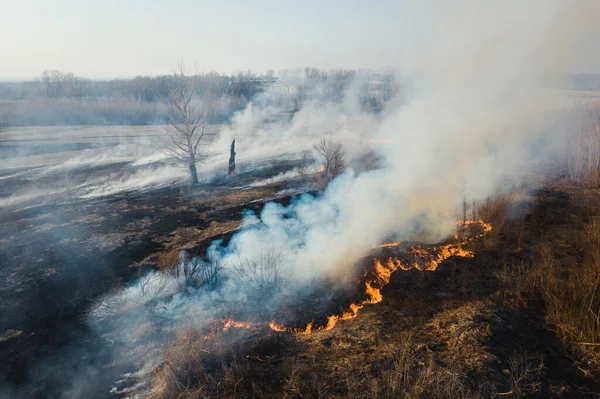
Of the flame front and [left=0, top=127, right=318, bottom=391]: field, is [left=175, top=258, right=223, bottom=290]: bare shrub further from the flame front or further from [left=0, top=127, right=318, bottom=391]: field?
[left=0, top=127, right=318, bottom=391]: field

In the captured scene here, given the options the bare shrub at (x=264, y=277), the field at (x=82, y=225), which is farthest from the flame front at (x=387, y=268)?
the field at (x=82, y=225)

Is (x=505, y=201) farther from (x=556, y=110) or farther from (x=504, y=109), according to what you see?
(x=556, y=110)

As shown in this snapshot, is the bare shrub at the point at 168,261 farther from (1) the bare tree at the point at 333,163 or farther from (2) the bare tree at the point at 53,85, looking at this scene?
(2) the bare tree at the point at 53,85

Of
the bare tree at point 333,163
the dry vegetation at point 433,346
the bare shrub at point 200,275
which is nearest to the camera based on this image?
the dry vegetation at point 433,346

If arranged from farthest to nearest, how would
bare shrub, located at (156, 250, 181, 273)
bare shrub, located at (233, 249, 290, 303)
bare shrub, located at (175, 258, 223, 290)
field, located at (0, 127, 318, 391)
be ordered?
1. bare shrub, located at (156, 250, 181, 273)
2. bare shrub, located at (175, 258, 223, 290)
3. bare shrub, located at (233, 249, 290, 303)
4. field, located at (0, 127, 318, 391)

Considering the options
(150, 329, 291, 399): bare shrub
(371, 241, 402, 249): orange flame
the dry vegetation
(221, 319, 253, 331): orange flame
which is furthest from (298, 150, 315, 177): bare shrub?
(150, 329, 291, 399): bare shrub

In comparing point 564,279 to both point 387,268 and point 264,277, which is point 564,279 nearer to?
point 387,268

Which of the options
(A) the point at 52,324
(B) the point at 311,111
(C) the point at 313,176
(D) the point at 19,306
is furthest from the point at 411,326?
(B) the point at 311,111

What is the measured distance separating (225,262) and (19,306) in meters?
6.04

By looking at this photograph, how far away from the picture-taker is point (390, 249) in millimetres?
12414

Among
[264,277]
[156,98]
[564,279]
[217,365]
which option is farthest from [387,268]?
[156,98]

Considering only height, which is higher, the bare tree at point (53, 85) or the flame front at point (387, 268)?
the bare tree at point (53, 85)

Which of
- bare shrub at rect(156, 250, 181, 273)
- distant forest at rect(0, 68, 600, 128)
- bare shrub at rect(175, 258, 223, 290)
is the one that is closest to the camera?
bare shrub at rect(175, 258, 223, 290)

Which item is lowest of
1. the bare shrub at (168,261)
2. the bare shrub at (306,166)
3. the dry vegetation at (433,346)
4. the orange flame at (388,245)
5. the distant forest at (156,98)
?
the dry vegetation at (433,346)
